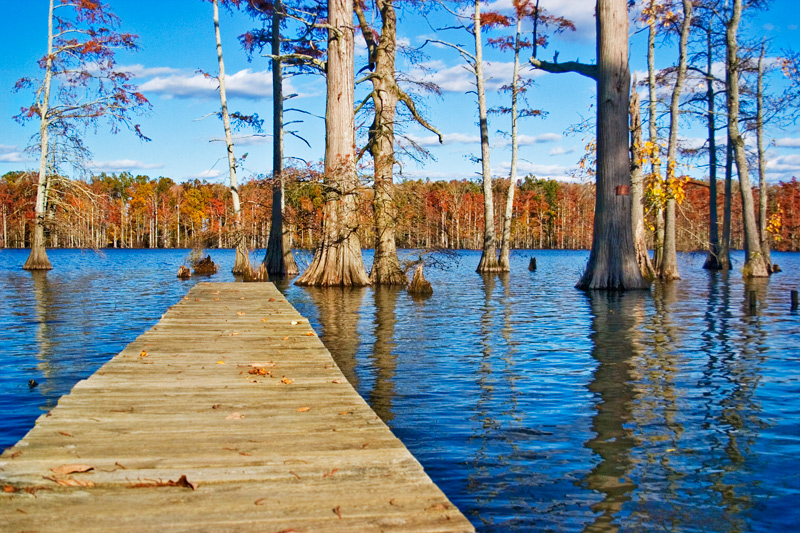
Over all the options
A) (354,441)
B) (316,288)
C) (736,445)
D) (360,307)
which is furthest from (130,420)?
(316,288)

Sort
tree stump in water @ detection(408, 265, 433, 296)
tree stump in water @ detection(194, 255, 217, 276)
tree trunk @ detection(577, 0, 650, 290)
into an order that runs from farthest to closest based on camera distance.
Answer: tree stump in water @ detection(194, 255, 217, 276) < tree stump in water @ detection(408, 265, 433, 296) < tree trunk @ detection(577, 0, 650, 290)

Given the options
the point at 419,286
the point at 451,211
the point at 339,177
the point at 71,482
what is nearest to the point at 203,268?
the point at 339,177

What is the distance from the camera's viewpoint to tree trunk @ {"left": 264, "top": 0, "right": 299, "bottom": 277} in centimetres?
2727

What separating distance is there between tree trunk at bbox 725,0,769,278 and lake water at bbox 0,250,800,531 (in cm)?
1020

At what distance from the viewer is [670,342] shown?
10.6 metres

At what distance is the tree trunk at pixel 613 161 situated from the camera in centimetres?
1862

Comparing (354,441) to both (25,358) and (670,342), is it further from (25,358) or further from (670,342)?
(670,342)

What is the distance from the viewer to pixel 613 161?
1870 centimetres

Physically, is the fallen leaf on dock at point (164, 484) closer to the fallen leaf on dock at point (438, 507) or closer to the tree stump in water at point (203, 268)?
the fallen leaf on dock at point (438, 507)

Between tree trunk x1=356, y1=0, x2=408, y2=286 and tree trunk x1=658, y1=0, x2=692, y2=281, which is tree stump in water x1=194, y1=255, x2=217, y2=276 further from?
tree trunk x1=658, y1=0, x2=692, y2=281

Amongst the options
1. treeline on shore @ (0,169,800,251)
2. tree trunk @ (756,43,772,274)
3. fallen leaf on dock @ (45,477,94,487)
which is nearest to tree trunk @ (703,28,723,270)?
tree trunk @ (756,43,772,274)

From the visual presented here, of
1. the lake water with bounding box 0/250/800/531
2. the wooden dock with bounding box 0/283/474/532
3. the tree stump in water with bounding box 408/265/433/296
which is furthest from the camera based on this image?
the tree stump in water with bounding box 408/265/433/296

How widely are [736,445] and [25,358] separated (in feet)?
27.6

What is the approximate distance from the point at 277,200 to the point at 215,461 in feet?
83.3
